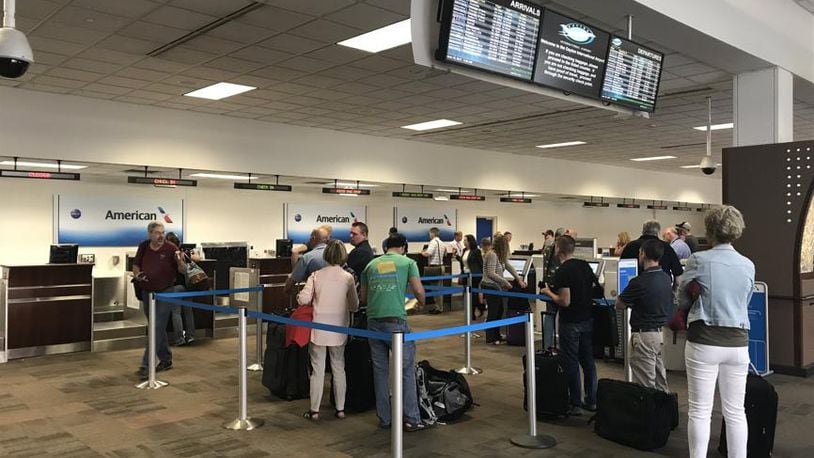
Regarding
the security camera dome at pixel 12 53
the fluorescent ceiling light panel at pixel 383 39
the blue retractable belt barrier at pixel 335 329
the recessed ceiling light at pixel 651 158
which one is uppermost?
the recessed ceiling light at pixel 651 158

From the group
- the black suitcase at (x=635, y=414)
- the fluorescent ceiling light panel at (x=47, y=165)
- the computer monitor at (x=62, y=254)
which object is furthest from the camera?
the fluorescent ceiling light panel at (x=47, y=165)

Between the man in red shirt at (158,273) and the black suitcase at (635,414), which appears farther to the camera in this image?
the man in red shirt at (158,273)

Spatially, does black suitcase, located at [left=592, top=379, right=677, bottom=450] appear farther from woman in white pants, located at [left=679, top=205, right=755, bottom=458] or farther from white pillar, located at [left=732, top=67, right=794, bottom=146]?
white pillar, located at [left=732, top=67, right=794, bottom=146]

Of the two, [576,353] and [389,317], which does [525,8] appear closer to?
[389,317]

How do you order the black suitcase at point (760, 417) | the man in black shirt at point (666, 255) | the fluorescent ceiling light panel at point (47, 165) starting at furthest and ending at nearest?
the fluorescent ceiling light panel at point (47, 165) → the man in black shirt at point (666, 255) → the black suitcase at point (760, 417)

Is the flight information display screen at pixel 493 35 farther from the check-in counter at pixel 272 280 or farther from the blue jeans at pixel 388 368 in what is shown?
the check-in counter at pixel 272 280

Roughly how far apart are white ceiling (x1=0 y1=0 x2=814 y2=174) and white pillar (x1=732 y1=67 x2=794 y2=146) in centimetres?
52

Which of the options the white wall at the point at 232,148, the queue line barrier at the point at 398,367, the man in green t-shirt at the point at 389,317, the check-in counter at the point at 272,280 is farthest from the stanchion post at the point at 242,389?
the white wall at the point at 232,148

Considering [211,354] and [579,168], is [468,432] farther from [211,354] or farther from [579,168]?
[579,168]

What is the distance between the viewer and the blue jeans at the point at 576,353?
488 centimetres

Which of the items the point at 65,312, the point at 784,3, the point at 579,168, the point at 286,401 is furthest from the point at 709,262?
the point at 579,168

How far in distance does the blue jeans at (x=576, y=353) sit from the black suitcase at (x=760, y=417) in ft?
4.30

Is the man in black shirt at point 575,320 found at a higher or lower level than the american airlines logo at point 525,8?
lower

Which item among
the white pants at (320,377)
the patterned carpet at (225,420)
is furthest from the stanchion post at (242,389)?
the white pants at (320,377)
